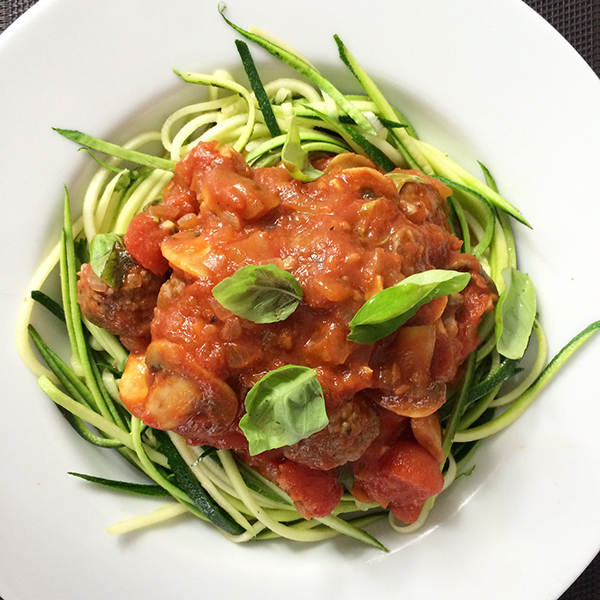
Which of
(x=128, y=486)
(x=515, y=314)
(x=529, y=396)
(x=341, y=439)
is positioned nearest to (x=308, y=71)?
(x=515, y=314)

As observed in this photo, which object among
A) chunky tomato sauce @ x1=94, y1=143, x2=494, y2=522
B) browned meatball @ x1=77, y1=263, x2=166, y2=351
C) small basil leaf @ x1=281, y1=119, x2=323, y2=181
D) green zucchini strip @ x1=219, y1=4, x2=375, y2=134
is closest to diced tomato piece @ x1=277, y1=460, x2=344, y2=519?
chunky tomato sauce @ x1=94, y1=143, x2=494, y2=522

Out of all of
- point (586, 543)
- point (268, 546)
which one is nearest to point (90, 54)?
point (268, 546)

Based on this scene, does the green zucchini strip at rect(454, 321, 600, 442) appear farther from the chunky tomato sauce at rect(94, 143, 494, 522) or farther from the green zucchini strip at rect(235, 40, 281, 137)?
the green zucchini strip at rect(235, 40, 281, 137)

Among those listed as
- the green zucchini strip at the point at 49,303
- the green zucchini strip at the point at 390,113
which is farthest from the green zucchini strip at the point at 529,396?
the green zucchini strip at the point at 49,303

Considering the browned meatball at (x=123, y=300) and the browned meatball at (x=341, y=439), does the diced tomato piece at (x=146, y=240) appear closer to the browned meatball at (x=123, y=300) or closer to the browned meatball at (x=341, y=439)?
the browned meatball at (x=123, y=300)

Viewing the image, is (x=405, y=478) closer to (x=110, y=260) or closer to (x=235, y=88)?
(x=110, y=260)
